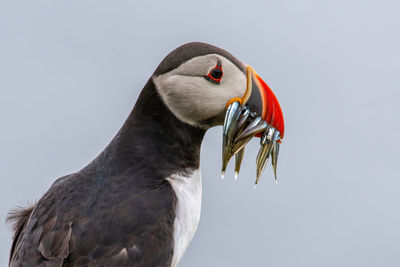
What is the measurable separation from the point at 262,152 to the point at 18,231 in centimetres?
151

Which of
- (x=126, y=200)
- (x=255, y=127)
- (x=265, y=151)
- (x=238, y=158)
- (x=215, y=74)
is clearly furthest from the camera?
(x=238, y=158)

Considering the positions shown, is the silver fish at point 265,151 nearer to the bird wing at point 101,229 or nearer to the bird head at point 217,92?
the bird head at point 217,92

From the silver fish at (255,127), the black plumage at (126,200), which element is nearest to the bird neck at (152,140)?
the black plumage at (126,200)

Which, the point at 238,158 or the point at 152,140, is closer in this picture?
the point at 152,140

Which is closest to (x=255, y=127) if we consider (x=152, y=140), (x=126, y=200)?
(x=152, y=140)

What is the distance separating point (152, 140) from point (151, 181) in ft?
0.85

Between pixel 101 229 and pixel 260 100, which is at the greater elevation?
pixel 260 100

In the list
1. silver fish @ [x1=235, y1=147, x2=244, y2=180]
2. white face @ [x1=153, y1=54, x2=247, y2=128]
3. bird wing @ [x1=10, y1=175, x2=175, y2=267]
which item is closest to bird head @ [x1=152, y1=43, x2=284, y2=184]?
white face @ [x1=153, y1=54, x2=247, y2=128]

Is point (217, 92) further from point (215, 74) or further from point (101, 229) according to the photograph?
point (101, 229)

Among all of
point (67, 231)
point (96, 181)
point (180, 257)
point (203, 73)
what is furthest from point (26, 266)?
point (203, 73)

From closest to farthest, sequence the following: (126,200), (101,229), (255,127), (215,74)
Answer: (101,229) < (126,200) < (215,74) < (255,127)

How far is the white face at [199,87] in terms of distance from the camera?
12.7 feet

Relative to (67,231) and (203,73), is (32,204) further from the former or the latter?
(203,73)

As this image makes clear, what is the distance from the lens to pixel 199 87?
387 cm
